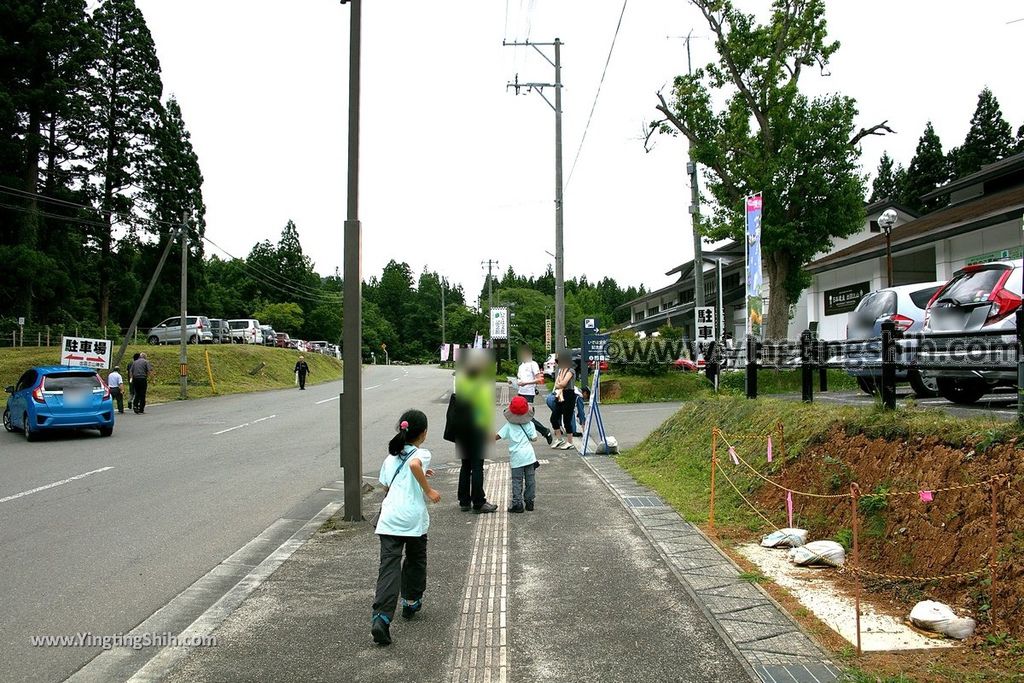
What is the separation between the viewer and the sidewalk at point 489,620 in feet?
13.9

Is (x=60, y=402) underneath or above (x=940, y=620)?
above

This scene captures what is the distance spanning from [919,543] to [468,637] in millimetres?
3274

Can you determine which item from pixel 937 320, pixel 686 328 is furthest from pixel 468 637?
pixel 686 328

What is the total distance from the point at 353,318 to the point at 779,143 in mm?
24712

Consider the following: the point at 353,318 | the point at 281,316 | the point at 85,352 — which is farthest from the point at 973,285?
the point at 281,316

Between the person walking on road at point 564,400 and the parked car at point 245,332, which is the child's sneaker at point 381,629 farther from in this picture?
the parked car at point 245,332

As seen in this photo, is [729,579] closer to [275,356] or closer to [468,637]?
[468,637]

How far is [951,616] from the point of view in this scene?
175 inches

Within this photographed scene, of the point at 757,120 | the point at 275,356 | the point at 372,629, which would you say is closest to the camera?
the point at 372,629

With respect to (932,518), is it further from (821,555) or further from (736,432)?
(736,432)

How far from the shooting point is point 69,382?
53.3ft

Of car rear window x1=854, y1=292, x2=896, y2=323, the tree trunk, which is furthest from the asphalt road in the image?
the tree trunk

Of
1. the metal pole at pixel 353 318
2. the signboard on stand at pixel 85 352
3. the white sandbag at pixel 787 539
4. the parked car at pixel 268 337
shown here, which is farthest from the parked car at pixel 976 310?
the parked car at pixel 268 337
